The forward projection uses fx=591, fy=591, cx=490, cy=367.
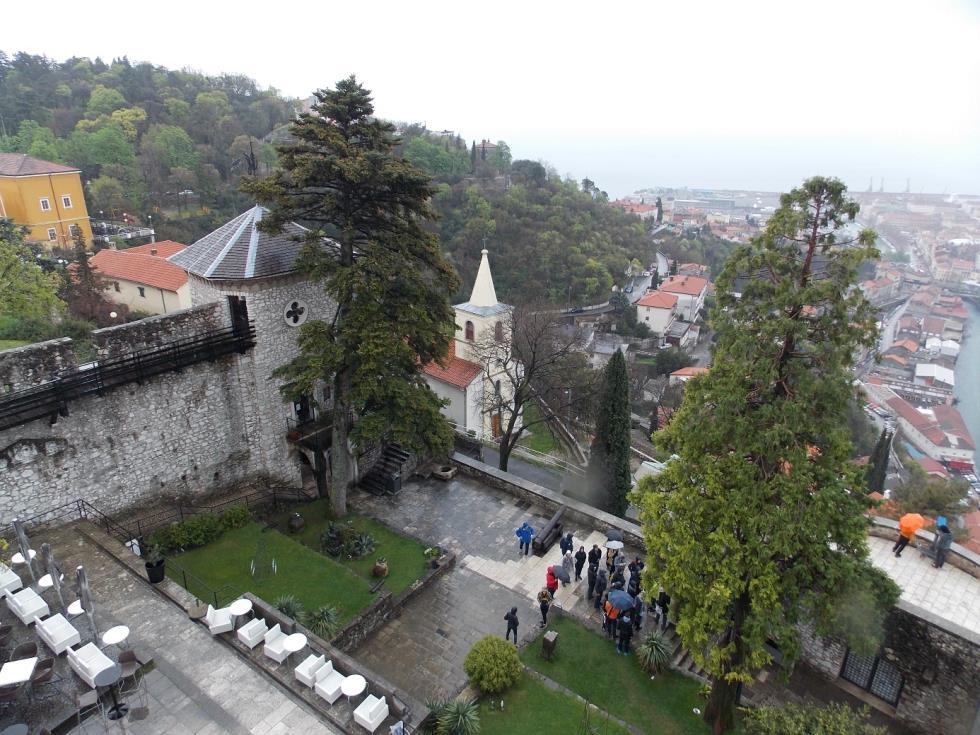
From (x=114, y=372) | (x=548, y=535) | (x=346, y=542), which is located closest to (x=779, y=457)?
(x=548, y=535)

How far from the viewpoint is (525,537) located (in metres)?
16.7

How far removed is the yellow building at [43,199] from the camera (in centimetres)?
4356

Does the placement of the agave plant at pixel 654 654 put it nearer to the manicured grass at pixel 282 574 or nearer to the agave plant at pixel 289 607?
the manicured grass at pixel 282 574

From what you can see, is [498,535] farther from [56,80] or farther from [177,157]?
[56,80]

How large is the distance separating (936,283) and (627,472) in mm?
164598

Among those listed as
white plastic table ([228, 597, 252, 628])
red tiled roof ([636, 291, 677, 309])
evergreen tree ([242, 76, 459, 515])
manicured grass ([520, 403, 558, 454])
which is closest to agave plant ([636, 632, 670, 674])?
evergreen tree ([242, 76, 459, 515])

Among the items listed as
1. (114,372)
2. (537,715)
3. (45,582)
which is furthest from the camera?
(114,372)

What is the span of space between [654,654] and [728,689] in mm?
1828

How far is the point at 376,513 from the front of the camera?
18625 millimetres

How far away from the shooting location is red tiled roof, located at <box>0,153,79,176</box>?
→ 43.2 meters

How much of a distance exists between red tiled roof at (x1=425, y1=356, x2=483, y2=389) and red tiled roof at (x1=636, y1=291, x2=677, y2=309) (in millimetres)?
50738

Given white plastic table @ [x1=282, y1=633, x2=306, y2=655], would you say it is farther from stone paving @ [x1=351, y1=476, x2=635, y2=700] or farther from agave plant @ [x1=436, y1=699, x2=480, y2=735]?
stone paving @ [x1=351, y1=476, x2=635, y2=700]

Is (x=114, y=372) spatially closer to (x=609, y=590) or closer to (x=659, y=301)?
(x=609, y=590)

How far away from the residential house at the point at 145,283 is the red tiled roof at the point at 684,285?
65976mm
